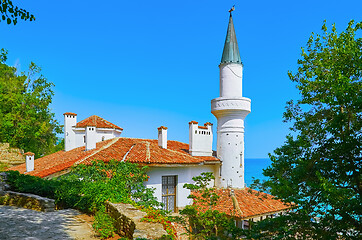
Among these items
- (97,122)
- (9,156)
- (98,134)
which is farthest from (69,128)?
(9,156)

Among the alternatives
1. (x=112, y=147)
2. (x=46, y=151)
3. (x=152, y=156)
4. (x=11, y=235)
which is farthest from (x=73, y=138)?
(x=11, y=235)

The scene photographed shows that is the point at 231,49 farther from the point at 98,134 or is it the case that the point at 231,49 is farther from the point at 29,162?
the point at 29,162

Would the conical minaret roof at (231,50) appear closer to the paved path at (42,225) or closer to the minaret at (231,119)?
the minaret at (231,119)

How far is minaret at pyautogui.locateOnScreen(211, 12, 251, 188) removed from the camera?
1653 cm

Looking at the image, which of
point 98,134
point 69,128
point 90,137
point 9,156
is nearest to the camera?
point 90,137

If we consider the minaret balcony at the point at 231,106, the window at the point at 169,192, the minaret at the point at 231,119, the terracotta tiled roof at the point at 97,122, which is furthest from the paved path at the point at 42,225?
the terracotta tiled roof at the point at 97,122

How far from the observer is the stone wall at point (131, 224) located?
5.07 m

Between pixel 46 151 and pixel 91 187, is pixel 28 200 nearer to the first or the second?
pixel 91 187

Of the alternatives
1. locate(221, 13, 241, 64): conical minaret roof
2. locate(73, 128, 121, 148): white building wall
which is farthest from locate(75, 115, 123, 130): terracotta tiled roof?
locate(221, 13, 241, 64): conical minaret roof

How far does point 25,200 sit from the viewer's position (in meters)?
8.72

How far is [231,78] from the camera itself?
1697cm

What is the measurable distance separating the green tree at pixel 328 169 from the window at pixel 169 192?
8.72 meters

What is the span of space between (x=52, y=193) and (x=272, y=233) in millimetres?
7464

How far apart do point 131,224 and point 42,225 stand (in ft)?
8.68
